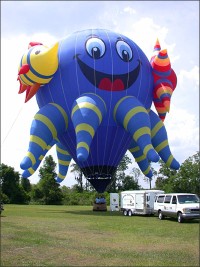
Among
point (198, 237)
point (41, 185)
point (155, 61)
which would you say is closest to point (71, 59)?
point (155, 61)

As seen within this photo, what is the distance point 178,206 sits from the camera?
16.5 meters

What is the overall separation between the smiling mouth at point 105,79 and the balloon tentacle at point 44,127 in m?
2.22

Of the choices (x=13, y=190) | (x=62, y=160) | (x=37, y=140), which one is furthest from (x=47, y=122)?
(x=13, y=190)

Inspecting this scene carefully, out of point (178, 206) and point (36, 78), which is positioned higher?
point (36, 78)

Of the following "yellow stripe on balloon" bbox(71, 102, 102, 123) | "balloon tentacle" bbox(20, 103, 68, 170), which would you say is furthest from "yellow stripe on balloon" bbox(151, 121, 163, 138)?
"balloon tentacle" bbox(20, 103, 68, 170)

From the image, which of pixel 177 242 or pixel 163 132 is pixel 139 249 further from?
pixel 163 132

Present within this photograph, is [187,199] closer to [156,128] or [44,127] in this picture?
[156,128]

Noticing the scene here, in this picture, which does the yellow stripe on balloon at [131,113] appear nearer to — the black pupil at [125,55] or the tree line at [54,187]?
the black pupil at [125,55]

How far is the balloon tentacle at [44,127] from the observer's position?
19266 mm

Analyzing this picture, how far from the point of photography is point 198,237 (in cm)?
1108

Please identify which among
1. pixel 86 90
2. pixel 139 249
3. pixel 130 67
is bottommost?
pixel 139 249

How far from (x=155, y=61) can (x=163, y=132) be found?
3.92 m

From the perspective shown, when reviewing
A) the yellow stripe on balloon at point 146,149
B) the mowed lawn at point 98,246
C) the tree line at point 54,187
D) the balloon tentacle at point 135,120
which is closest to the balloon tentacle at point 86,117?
the balloon tentacle at point 135,120

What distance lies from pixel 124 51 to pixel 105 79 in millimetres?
1905
